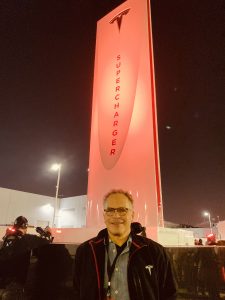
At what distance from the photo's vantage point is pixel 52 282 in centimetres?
431

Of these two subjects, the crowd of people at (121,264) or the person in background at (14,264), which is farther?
the person in background at (14,264)

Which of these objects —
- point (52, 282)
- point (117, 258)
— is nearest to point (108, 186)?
point (52, 282)

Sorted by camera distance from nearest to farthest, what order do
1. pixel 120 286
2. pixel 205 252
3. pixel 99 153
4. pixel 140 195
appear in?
pixel 120 286
pixel 205 252
pixel 140 195
pixel 99 153

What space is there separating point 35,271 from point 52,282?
0.35 metres

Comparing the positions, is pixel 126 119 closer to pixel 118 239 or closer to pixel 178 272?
pixel 178 272

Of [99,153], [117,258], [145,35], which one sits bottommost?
[117,258]

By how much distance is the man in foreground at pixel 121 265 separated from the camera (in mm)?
2541

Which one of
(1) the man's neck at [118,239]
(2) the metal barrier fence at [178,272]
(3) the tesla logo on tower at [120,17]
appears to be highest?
(3) the tesla logo on tower at [120,17]

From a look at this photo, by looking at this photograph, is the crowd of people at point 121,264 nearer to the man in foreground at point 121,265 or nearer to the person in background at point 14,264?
the man in foreground at point 121,265

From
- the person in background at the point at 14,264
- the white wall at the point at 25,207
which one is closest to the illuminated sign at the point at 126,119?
the person in background at the point at 14,264

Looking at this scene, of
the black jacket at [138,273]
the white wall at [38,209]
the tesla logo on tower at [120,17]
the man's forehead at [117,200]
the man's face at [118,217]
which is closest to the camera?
the black jacket at [138,273]

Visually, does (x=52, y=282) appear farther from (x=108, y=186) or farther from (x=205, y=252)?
(x=108, y=186)

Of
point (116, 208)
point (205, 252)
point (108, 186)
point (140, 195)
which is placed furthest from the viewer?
point (108, 186)

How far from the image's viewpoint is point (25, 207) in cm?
3203
